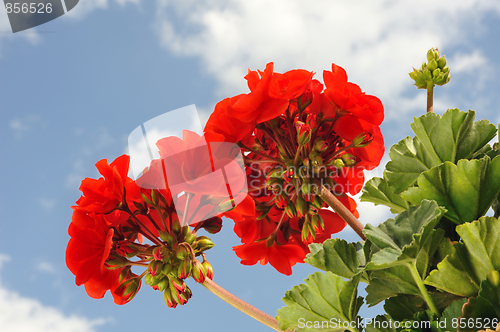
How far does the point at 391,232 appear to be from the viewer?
0.66m

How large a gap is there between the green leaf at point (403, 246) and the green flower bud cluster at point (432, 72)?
382 mm

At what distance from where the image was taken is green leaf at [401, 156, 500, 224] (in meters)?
0.65

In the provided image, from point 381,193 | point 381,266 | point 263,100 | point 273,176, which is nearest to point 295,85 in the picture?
point 263,100

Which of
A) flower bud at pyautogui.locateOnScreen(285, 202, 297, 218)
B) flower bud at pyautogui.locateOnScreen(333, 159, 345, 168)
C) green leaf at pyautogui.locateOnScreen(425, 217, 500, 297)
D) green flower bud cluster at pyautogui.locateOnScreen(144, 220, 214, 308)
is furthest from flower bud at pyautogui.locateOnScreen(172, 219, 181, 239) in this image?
green leaf at pyautogui.locateOnScreen(425, 217, 500, 297)

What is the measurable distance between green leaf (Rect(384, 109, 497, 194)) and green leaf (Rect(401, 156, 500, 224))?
115mm

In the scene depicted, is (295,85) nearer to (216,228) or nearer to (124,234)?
(216,228)

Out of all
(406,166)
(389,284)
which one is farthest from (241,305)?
(406,166)

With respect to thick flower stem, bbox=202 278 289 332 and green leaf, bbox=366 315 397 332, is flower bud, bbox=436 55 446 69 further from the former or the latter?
thick flower stem, bbox=202 278 289 332

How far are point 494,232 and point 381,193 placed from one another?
323 mm

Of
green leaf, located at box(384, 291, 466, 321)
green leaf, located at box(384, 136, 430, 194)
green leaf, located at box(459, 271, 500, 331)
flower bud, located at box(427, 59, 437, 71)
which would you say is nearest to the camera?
green leaf, located at box(459, 271, 500, 331)

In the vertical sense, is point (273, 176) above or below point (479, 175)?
above

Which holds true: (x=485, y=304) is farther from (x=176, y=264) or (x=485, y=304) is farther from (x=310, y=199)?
(x=176, y=264)

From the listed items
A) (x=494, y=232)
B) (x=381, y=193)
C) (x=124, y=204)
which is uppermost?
(x=124, y=204)

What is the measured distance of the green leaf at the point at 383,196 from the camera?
0.88 meters
